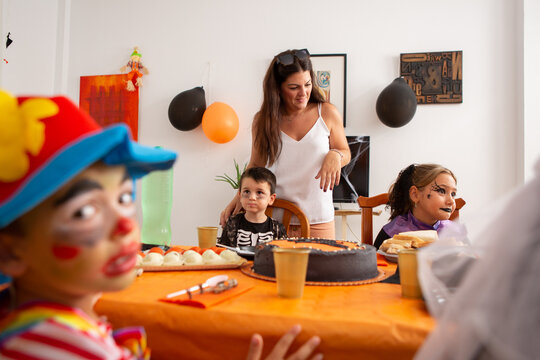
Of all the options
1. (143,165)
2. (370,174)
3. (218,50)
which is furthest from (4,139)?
(218,50)

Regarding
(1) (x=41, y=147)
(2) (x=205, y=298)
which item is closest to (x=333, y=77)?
(2) (x=205, y=298)

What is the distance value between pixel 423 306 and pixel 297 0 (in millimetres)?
3903

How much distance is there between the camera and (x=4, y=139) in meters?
0.45

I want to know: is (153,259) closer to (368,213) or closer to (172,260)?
(172,260)

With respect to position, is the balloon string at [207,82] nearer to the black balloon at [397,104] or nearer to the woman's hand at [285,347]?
the black balloon at [397,104]

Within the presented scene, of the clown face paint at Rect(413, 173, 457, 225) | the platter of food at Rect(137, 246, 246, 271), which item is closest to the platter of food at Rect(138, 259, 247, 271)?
the platter of food at Rect(137, 246, 246, 271)

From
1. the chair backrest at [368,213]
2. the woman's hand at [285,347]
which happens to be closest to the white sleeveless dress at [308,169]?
the chair backrest at [368,213]

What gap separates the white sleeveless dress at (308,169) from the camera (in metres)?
2.04

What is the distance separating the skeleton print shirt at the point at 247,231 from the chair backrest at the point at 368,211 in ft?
1.32

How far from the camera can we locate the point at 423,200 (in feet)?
6.48

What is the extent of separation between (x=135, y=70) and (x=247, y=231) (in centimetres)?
286

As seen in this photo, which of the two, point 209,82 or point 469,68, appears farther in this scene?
point 209,82

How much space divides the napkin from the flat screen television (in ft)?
9.88

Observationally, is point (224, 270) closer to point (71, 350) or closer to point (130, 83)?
point (71, 350)
